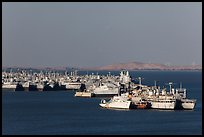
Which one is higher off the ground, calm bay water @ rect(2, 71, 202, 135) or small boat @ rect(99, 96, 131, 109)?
Result: small boat @ rect(99, 96, 131, 109)

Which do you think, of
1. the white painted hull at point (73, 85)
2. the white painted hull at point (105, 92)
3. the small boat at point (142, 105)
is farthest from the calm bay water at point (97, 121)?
the white painted hull at point (73, 85)

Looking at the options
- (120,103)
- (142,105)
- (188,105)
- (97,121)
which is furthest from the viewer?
(120,103)

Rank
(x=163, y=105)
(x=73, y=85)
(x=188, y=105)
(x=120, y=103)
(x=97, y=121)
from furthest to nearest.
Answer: (x=73, y=85), (x=120, y=103), (x=163, y=105), (x=188, y=105), (x=97, y=121)

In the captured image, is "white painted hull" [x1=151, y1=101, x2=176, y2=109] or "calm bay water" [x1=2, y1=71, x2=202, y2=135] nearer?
"calm bay water" [x1=2, y1=71, x2=202, y2=135]

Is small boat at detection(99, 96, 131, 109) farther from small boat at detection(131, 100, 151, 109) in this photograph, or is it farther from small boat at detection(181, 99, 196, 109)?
small boat at detection(181, 99, 196, 109)

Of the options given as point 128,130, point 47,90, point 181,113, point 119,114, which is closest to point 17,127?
point 128,130

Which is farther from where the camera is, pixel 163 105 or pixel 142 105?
pixel 142 105

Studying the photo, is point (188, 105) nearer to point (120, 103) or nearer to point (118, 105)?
point (120, 103)

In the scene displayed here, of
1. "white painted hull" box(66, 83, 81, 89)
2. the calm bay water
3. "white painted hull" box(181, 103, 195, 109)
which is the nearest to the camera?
the calm bay water

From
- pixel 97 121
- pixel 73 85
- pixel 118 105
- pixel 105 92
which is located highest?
pixel 73 85

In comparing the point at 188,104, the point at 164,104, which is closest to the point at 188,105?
the point at 188,104

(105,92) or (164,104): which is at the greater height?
(105,92)

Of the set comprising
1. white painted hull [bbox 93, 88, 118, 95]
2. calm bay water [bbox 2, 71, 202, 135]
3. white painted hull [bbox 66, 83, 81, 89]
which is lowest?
calm bay water [bbox 2, 71, 202, 135]

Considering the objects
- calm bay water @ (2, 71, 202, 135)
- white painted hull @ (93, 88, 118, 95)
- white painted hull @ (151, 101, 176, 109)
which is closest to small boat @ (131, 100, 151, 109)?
white painted hull @ (151, 101, 176, 109)
